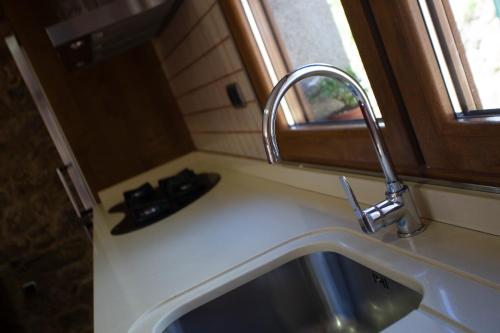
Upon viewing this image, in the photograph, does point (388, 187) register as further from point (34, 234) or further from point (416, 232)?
point (34, 234)

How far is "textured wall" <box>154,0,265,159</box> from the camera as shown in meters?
1.71

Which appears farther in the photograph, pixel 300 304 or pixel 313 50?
pixel 313 50

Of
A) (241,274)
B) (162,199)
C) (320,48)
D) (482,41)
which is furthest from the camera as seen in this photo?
(162,199)

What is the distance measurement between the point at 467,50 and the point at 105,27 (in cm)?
124

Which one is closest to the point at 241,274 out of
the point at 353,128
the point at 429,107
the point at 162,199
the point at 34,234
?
the point at 353,128

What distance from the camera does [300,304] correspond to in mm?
1137

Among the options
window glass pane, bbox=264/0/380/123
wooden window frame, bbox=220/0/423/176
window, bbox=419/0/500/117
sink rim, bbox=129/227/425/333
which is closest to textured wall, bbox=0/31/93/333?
wooden window frame, bbox=220/0/423/176

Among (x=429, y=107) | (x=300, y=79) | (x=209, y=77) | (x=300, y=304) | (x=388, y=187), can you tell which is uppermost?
(x=209, y=77)

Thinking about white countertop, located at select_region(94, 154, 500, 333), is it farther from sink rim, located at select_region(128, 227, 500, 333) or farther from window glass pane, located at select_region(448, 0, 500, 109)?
window glass pane, located at select_region(448, 0, 500, 109)

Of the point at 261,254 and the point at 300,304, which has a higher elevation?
the point at 261,254

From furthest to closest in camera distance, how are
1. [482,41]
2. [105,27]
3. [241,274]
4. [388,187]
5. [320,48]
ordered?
[105,27]
[320,48]
[241,274]
[388,187]
[482,41]

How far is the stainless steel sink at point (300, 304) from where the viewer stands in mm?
997

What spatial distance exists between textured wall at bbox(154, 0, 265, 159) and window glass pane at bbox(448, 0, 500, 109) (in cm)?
91

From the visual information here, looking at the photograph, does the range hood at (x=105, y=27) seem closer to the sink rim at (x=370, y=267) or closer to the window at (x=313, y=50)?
the window at (x=313, y=50)
